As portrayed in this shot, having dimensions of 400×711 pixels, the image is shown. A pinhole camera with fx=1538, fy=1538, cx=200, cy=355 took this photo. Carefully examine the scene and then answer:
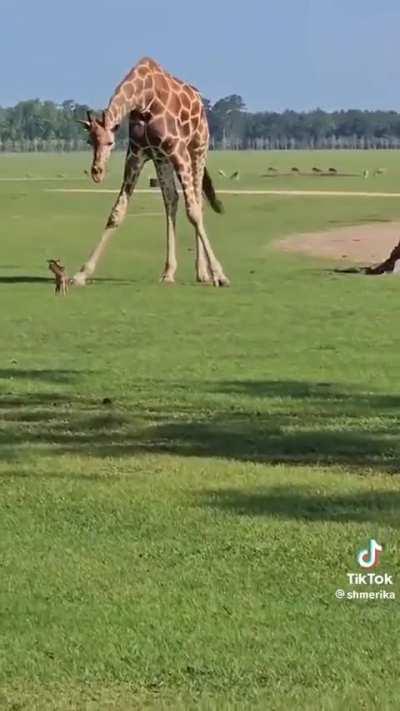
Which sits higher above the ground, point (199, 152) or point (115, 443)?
point (199, 152)

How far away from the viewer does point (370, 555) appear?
567 cm

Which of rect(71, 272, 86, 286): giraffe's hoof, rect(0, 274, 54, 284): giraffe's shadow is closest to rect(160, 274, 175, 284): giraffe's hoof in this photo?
rect(71, 272, 86, 286): giraffe's hoof

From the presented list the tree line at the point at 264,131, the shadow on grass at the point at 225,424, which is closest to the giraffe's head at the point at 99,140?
the shadow on grass at the point at 225,424

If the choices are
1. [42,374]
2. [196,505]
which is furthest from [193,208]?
[196,505]

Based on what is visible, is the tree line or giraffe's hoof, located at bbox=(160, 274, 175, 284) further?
the tree line

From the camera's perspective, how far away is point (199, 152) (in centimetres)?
→ 1830

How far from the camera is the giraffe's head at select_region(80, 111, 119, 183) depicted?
1638cm

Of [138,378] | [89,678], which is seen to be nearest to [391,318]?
[138,378]

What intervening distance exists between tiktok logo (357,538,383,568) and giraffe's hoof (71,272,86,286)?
1150cm

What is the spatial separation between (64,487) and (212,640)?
6.68ft

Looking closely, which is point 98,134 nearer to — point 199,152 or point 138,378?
point 199,152

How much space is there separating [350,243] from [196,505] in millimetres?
18070

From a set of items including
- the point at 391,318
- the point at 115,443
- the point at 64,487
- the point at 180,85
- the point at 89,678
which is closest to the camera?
the point at 89,678

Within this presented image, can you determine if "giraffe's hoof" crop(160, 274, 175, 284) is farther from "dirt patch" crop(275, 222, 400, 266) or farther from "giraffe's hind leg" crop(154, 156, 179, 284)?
"dirt patch" crop(275, 222, 400, 266)
